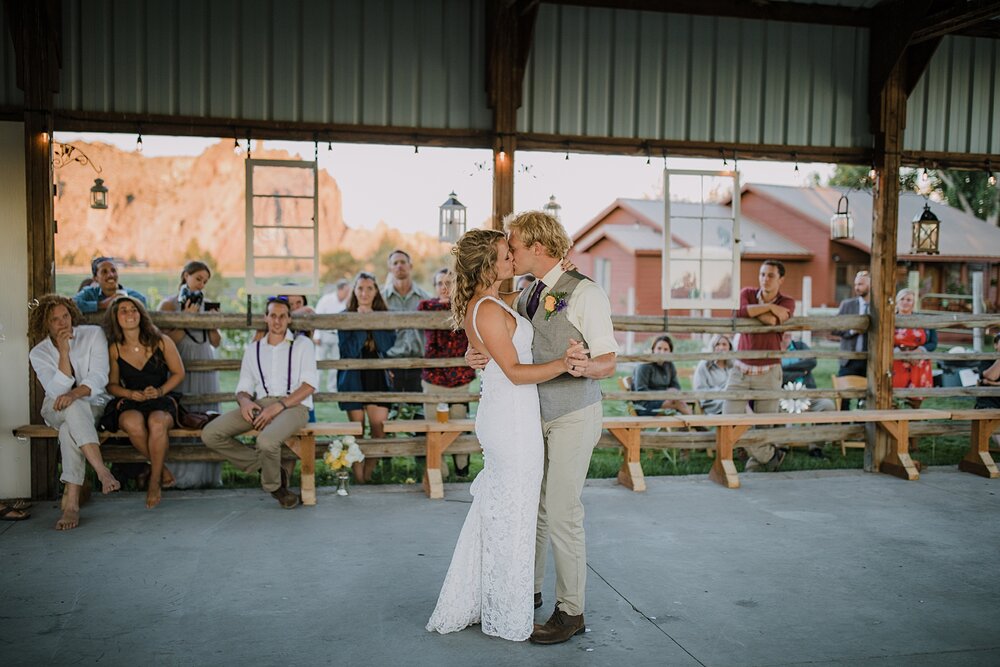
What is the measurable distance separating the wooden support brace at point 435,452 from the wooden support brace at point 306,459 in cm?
86

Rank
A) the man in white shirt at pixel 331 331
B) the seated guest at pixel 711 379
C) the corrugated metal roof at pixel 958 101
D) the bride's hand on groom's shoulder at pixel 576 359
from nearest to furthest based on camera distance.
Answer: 1. the bride's hand on groom's shoulder at pixel 576 359
2. the corrugated metal roof at pixel 958 101
3. the seated guest at pixel 711 379
4. the man in white shirt at pixel 331 331

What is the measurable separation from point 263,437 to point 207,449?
813 millimetres

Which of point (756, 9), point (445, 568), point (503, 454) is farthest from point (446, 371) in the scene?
point (756, 9)

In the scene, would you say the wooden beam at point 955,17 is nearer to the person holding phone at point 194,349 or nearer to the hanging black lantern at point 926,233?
the hanging black lantern at point 926,233

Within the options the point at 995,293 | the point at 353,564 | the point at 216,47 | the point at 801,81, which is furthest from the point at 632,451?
the point at 995,293

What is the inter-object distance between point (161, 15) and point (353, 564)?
4358 millimetres

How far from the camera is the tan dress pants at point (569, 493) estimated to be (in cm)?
396

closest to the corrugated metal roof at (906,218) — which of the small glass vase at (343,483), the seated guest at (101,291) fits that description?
the small glass vase at (343,483)

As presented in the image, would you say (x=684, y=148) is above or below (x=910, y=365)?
above

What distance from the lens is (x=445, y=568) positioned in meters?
5.05

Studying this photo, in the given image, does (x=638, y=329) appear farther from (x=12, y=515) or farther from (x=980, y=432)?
(x=12, y=515)

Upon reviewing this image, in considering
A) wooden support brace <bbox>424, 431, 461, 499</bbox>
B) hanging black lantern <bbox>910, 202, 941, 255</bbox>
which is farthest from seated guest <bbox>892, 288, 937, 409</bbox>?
wooden support brace <bbox>424, 431, 461, 499</bbox>

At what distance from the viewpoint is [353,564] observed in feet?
16.8

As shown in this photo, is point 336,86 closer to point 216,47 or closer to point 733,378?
point 216,47
